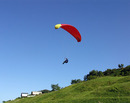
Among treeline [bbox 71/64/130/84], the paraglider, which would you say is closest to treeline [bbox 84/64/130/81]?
treeline [bbox 71/64/130/84]

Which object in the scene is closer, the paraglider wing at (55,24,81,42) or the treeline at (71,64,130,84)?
the paraglider wing at (55,24,81,42)

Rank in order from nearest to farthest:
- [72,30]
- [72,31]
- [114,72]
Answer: [72,30]
[72,31]
[114,72]

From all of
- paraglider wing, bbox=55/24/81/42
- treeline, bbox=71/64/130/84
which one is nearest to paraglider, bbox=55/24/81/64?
paraglider wing, bbox=55/24/81/42

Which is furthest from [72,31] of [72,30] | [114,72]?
[114,72]

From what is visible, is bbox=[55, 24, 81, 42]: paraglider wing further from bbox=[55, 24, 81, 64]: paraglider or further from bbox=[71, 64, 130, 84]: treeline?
bbox=[71, 64, 130, 84]: treeline

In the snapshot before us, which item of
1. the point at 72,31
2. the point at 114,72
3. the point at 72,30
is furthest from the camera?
the point at 114,72

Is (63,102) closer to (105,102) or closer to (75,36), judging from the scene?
(105,102)

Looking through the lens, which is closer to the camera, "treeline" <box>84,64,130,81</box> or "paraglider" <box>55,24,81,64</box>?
"paraglider" <box>55,24,81,64</box>

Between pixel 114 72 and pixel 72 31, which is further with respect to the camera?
pixel 114 72

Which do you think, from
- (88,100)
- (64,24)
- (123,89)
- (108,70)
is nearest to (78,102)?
(88,100)

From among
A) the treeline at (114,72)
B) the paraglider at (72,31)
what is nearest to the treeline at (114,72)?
the treeline at (114,72)

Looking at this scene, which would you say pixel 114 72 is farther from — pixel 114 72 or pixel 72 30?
pixel 72 30

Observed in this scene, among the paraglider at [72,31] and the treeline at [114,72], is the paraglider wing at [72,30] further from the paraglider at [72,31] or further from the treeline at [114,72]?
the treeline at [114,72]

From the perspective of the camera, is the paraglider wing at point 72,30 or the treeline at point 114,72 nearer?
the paraglider wing at point 72,30
